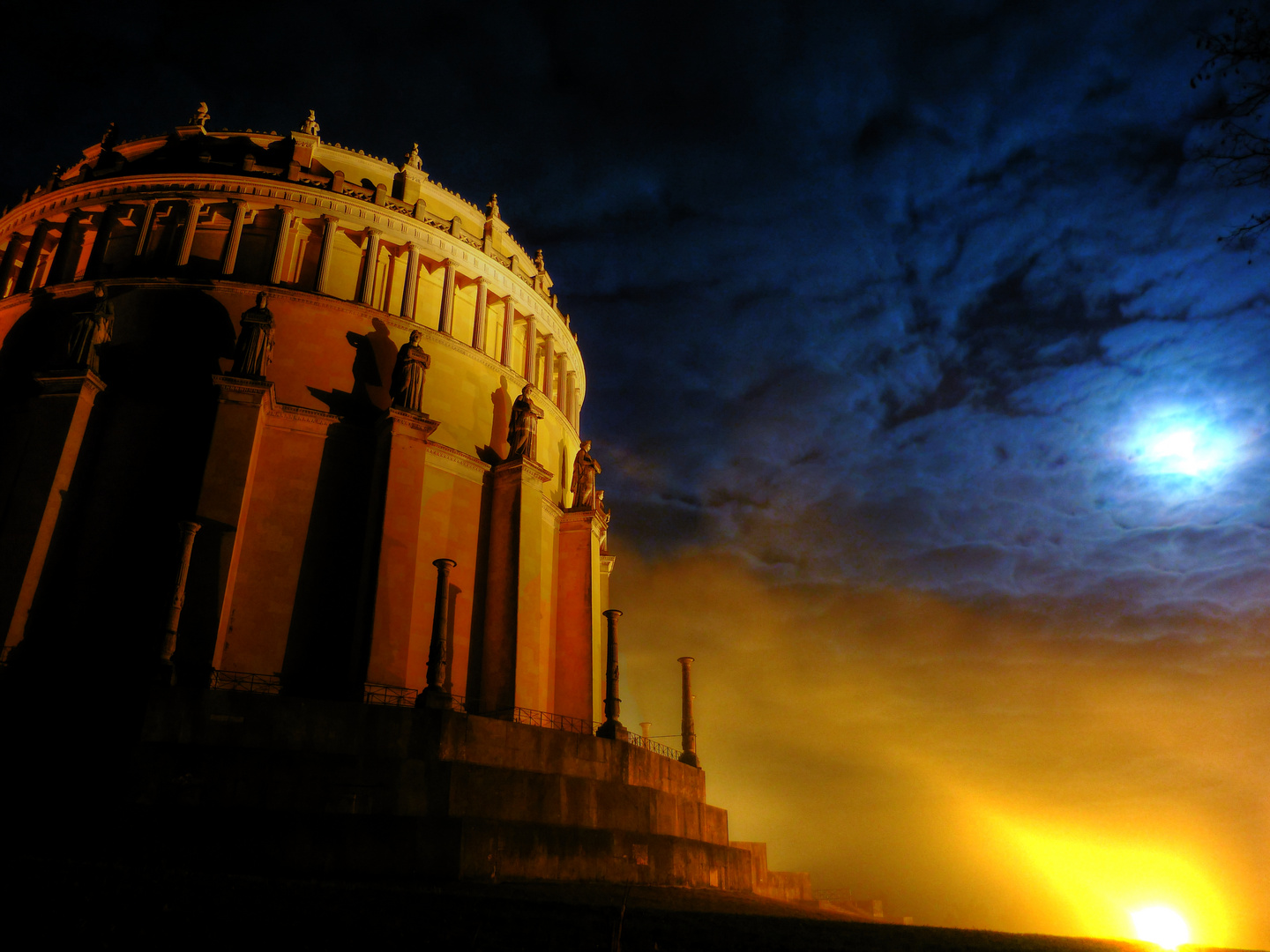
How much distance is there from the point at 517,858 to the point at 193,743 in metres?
6.87

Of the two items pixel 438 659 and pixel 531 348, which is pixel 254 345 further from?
pixel 531 348

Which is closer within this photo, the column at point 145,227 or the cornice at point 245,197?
the column at point 145,227

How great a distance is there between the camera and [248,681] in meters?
21.0

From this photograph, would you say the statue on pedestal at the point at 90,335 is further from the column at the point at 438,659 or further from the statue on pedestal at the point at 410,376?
the column at the point at 438,659

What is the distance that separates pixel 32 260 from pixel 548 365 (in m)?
19.1

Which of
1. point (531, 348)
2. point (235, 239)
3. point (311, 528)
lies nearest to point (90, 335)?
point (235, 239)

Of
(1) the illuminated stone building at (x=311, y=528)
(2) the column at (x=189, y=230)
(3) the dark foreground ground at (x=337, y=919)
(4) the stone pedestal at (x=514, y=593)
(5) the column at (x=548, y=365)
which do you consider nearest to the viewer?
(3) the dark foreground ground at (x=337, y=919)

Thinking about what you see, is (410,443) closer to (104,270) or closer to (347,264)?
(347,264)

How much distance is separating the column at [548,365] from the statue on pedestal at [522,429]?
487cm

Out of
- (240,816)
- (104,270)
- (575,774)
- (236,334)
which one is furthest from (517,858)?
(104,270)

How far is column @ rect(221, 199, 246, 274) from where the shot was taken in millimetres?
26734

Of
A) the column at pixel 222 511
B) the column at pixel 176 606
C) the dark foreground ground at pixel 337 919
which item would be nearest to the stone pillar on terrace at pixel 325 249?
the column at pixel 222 511

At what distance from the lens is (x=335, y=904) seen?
1009 centimetres

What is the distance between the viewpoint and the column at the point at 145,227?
27.0 m
